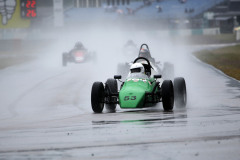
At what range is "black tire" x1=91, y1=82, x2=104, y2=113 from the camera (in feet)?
43.7

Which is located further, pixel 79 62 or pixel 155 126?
pixel 79 62

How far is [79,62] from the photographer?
37906 mm

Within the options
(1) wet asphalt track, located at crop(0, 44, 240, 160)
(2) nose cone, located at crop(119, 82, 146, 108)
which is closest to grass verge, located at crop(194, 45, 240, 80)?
(1) wet asphalt track, located at crop(0, 44, 240, 160)

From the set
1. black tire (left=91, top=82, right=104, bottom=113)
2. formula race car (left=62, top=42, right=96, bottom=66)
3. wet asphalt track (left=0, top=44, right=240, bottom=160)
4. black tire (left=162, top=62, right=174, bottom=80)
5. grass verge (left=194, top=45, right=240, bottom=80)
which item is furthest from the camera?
formula race car (left=62, top=42, right=96, bottom=66)

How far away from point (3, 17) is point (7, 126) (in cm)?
4257

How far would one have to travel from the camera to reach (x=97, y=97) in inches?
526

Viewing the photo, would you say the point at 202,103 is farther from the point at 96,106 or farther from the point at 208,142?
the point at 208,142

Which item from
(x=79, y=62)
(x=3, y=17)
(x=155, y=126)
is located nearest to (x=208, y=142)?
(x=155, y=126)

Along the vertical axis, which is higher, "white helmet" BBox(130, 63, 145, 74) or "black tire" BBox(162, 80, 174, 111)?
"white helmet" BBox(130, 63, 145, 74)

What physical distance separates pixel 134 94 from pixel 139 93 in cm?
13

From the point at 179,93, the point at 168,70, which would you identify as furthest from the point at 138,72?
the point at 168,70

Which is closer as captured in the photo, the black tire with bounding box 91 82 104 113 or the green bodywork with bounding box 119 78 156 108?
the green bodywork with bounding box 119 78 156 108

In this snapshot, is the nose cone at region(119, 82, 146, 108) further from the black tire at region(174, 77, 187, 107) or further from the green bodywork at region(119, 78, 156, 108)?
the black tire at region(174, 77, 187, 107)

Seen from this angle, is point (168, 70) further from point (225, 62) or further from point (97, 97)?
point (225, 62)
